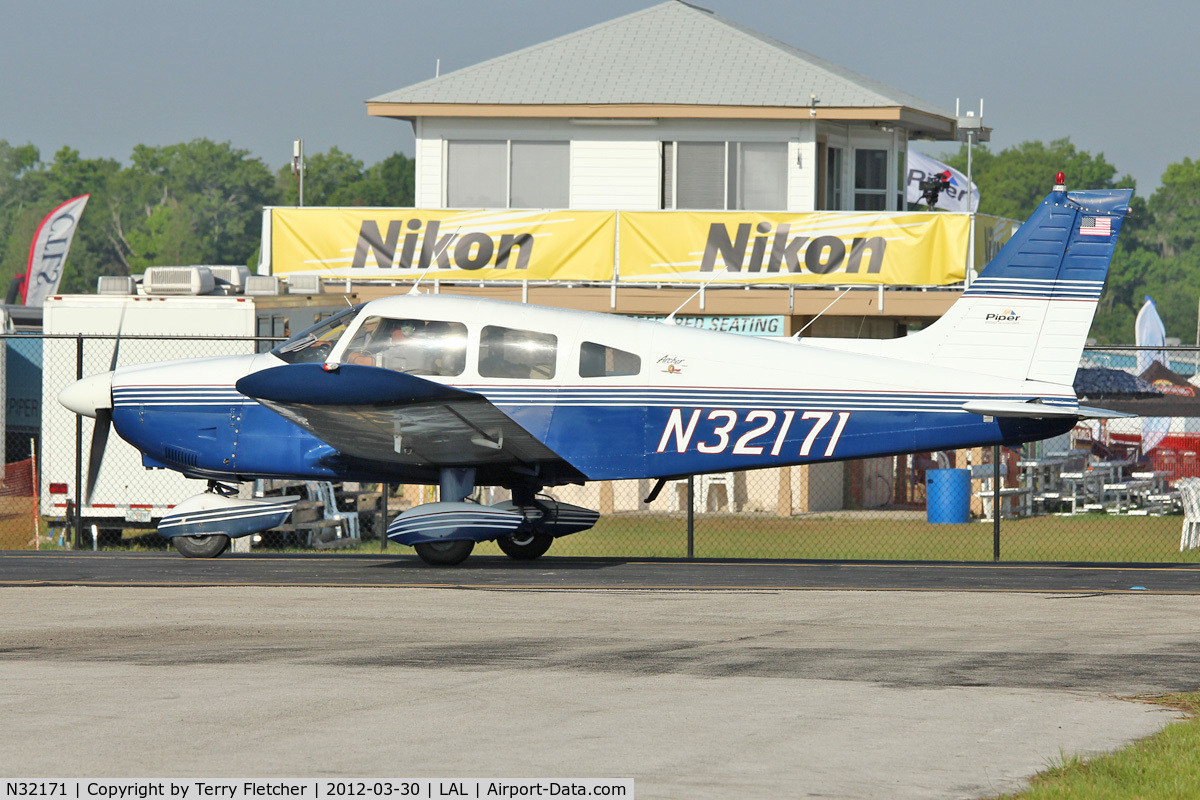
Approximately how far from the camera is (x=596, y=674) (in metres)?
8.21

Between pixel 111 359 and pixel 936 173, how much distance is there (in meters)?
22.3

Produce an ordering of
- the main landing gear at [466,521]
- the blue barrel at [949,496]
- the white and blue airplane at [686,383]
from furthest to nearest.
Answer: the blue barrel at [949,496], the main landing gear at [466,521], the white and blue airplane at [686,383]

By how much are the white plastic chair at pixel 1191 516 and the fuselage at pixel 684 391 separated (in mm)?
6345

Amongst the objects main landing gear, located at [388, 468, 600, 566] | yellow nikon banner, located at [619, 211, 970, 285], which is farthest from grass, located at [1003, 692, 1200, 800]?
yellow nikon banner, located at [619, 211, 970, 285]

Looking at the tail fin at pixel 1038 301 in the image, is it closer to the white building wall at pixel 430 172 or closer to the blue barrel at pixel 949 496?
the blue barrel at pixel 949 496

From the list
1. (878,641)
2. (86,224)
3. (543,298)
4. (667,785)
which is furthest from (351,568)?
(86,224)

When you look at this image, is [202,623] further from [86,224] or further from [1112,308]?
[86,224]

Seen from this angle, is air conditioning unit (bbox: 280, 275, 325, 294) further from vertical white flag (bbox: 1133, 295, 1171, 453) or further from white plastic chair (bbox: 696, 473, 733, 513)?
vertical white flag (bbox: 1133, 295, 1171, 453)

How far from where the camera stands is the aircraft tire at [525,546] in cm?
1480

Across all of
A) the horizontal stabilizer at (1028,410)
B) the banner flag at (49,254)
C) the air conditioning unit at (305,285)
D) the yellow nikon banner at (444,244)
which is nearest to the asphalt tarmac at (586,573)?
the horizontal stabilizer at (1028,410)

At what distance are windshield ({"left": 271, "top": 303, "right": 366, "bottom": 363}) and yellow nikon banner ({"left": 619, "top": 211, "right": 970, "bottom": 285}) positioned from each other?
11430 mm

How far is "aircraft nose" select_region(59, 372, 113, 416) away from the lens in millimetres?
14031

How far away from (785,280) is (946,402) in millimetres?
11487

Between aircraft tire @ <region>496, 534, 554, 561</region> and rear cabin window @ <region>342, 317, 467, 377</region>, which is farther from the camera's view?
aircraft tire @ <region>496, 534, 554, 561</region>
